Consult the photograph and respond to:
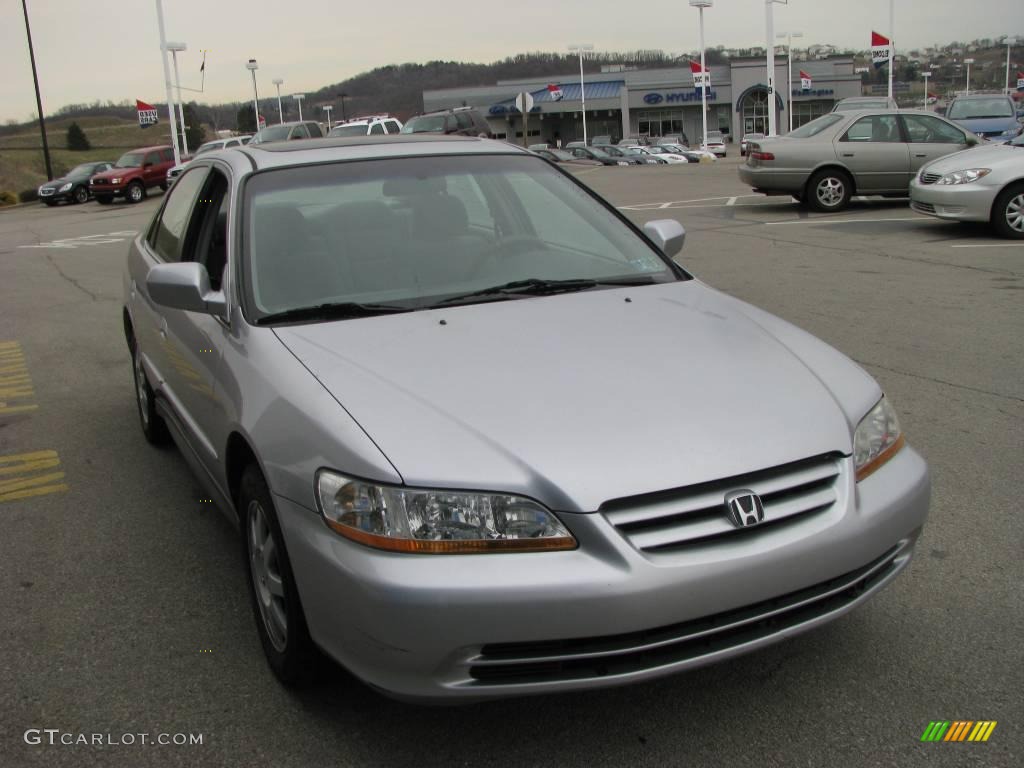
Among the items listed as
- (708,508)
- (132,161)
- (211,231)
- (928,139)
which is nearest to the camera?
(708,508)

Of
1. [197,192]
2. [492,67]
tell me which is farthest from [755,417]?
[492,67]

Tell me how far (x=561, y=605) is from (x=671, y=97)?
8605cm

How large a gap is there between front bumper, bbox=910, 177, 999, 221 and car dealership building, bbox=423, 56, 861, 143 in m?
73.0

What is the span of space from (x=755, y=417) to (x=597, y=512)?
57cm

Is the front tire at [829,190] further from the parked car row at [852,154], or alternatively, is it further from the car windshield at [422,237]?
the car windshield at [422,237]

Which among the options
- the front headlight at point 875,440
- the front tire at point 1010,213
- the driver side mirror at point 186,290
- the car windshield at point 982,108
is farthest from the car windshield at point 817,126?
the driver side mirror at point 186,290

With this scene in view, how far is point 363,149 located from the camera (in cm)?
409

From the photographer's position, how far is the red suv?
29.3 meters

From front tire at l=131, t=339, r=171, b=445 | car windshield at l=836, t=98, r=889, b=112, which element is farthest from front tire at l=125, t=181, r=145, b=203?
front tire at l=131, t=339, r=171, b=445

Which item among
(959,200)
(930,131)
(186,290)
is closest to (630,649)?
(186,290)

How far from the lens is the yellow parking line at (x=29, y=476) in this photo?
16.0 ft

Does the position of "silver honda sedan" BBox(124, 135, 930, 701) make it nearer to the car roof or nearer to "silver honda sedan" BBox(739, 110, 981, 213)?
the car roof

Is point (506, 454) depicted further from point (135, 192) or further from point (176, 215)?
point (135, 192)

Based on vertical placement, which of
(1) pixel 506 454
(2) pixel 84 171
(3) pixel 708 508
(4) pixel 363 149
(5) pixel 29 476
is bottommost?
(5) pixel 29 476
